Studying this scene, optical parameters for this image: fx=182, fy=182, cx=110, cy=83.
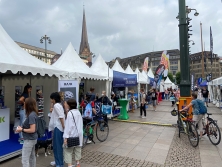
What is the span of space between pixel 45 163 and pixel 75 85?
9.13 ft

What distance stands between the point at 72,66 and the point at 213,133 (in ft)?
19.2

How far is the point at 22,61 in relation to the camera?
4.96 meters

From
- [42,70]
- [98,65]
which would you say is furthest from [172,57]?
[42,70]

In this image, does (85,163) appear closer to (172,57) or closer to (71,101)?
(71,101)

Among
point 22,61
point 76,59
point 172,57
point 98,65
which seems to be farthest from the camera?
point 172,57

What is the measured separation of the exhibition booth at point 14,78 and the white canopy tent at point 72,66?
828 millimetres

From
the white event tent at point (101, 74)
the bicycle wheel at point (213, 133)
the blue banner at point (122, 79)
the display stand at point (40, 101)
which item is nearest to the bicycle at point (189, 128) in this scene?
the bicycle wheel at point (213, 133)

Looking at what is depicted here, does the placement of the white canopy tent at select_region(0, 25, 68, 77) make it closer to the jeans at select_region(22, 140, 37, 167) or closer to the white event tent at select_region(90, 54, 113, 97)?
the jeans at select_region(22, 140, 37, 167)

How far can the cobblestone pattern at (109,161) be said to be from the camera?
4.26 metres

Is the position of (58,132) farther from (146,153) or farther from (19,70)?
(146,153)

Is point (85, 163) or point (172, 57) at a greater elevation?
point (172, 57)

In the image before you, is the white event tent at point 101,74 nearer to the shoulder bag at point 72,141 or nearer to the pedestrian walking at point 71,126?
the pedestrian walking at point 71,126

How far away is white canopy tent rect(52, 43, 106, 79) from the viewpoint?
24.3 feet

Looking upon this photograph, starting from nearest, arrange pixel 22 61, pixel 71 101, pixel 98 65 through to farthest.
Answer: pixel 71 101 → pixel 22 61 → pixel 98 65
